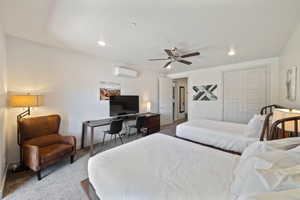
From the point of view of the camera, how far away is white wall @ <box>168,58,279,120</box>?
3621 mm

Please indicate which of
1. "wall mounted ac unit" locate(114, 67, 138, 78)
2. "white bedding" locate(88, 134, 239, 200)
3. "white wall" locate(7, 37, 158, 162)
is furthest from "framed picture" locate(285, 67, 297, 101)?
"white wall" locate(7, 37, 158, 162)

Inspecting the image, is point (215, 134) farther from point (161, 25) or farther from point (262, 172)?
point (161, 25)

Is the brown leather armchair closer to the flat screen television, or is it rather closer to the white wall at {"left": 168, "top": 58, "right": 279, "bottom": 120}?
the flat screen television

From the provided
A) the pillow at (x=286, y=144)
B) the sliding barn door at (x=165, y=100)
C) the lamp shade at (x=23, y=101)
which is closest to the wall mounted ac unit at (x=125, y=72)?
the sliding barn door at (x=165, y=100)

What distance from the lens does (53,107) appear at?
2973 millimetres

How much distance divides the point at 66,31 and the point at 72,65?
1.04 metres

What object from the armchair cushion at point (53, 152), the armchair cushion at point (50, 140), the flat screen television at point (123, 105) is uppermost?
the flat screen television at point (123, 105)

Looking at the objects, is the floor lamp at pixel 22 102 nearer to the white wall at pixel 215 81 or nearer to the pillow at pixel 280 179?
the pillow at pixel 280 179

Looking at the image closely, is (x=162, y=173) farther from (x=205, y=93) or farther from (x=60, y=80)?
(x=205, y=93)

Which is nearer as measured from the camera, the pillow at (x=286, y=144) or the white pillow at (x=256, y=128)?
the pillow at (x=286, y=144)

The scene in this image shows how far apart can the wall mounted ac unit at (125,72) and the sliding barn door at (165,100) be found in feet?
4.83

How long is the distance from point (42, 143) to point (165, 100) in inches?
172

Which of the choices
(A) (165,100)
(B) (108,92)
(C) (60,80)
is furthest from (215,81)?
(C) (60,80)

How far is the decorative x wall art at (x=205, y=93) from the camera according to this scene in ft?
15.4
